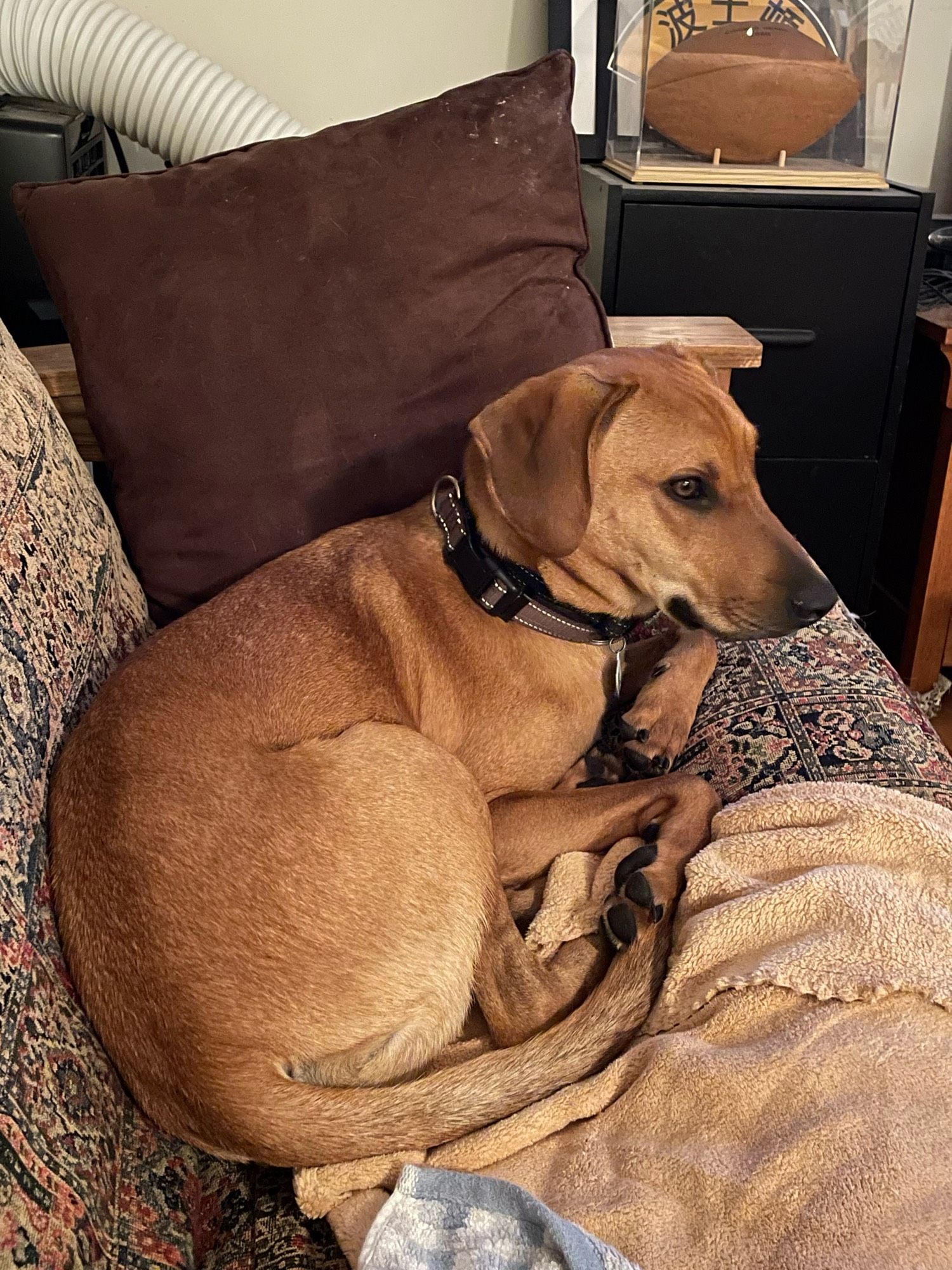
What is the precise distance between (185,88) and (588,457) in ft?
5.83

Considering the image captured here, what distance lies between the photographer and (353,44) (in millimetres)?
3023

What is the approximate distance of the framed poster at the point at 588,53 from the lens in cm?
293

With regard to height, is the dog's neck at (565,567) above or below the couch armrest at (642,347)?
below

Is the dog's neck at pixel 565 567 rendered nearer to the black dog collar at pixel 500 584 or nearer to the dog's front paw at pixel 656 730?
the black dog collar at pixel 500 584

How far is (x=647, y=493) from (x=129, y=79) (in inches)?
74.2

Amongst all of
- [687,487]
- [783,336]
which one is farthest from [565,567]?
[783,336]

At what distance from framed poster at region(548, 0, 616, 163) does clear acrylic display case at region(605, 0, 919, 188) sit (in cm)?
7

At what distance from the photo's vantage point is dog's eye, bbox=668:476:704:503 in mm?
1648

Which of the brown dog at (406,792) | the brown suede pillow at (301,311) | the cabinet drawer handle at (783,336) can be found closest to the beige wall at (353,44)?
the cabinet drawer handle at (783,336)

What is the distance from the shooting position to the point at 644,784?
165cm

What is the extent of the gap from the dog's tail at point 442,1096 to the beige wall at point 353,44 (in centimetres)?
270

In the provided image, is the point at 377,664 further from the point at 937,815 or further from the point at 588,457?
the point at 937,815

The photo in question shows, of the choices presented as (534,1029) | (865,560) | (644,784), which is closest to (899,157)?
(865,560)

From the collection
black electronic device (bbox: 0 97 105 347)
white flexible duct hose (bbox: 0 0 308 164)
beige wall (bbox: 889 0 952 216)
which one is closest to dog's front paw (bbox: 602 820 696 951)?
black electronic device (bbox: 0 97 105 347)
